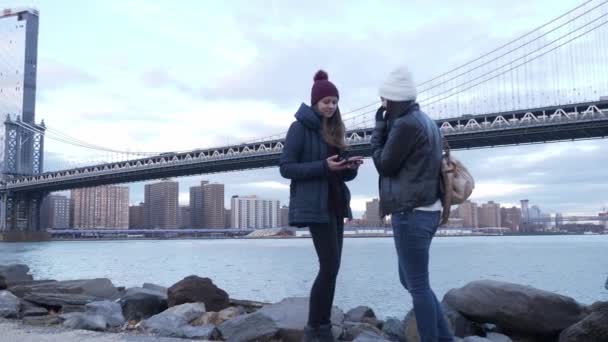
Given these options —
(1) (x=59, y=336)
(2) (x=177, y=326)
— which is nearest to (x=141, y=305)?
(2) (x=177, y=326)

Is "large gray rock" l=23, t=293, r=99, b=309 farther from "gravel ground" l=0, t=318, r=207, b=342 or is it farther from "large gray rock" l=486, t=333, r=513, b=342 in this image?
"large gray rock" l=486, t=333, r=513, b=342

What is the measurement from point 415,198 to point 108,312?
2491mm

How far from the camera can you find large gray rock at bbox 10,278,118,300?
478 cm

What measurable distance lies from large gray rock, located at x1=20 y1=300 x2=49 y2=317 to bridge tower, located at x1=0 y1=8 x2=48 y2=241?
3860 cm

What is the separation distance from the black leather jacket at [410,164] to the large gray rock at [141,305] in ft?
9.75

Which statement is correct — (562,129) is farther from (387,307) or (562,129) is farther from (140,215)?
(140,215)

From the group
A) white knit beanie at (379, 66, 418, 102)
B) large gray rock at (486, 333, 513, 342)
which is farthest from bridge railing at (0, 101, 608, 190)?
white knit beanie at (379, 66, 418, 102)

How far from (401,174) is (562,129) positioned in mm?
22692

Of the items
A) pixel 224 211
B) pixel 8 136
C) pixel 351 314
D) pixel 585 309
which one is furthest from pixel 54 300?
pixel 224 211

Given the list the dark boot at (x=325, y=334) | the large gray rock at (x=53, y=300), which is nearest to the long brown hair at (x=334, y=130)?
the dark boot at (x=325, y=334)

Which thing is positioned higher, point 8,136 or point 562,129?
point 8,136

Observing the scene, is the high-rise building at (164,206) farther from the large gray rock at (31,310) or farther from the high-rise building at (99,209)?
the large gray rock at (31,310)

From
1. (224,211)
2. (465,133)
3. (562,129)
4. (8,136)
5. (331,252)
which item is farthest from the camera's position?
(224,211)

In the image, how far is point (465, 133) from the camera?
23.9 metres
